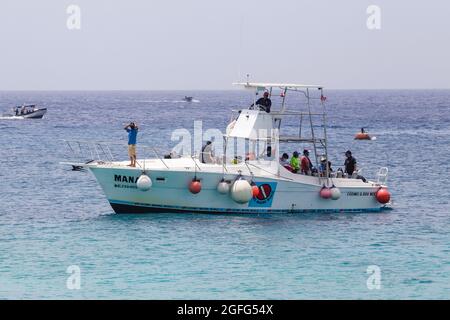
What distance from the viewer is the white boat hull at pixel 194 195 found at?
112 ft

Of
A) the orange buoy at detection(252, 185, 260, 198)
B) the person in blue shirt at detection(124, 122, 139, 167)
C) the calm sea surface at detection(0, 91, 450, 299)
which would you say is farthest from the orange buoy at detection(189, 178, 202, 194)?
the person in blue shirt at detection(124, 122, 139, 167)

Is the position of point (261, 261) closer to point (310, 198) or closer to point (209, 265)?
point (209, 265)

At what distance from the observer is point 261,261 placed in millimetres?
28531

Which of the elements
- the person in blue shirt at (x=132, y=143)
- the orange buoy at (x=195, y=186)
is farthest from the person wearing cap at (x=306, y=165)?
the person in blue shirt at (x=132, y=143)

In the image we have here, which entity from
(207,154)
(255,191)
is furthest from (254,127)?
(255,191)

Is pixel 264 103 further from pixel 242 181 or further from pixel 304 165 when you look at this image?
pixel 242 181

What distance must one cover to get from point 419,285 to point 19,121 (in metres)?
95.3

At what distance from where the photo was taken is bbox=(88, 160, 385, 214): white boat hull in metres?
34.1

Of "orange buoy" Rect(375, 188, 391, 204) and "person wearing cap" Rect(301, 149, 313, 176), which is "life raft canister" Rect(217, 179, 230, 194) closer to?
"person wearing cap" Rect(301, 149, 313, 176)

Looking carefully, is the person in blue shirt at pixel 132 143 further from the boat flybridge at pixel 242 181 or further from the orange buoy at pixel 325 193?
the orange buoy at pixel 325 193

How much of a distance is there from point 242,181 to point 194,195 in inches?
72.1

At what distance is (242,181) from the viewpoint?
3403cm
